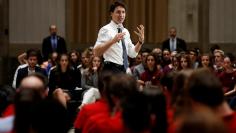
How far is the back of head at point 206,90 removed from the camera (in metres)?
3.74

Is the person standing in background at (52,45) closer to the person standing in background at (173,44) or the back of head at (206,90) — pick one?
the person standing in background at (173,44)

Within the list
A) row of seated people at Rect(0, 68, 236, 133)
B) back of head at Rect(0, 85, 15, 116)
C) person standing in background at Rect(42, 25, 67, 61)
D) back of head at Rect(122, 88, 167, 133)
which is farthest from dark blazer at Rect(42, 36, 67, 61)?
back of head at Rect(122, 88, 167, 133)

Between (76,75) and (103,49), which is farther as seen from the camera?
(76,75)

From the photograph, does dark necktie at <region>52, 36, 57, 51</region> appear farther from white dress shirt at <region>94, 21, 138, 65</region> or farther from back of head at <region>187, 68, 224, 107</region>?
back of head at <region>187, 68, 224, 107</region>

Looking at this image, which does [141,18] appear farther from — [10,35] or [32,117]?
[32,117]

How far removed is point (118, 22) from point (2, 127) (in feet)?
14.0

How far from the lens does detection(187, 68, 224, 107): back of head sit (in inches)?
147

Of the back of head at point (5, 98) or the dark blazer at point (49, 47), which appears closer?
the back of head at point (5, 98)

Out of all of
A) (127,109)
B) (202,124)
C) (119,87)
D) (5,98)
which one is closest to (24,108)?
(127,109)

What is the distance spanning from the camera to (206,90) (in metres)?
3.76

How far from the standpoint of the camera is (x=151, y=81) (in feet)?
39.4

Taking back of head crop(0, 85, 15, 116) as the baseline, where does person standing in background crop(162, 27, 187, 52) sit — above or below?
above

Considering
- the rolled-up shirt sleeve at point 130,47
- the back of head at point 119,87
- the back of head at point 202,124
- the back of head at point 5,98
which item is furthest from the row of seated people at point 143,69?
the back of head at point 202,124

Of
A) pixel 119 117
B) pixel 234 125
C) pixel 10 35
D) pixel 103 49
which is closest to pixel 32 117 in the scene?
pixel 119 117
